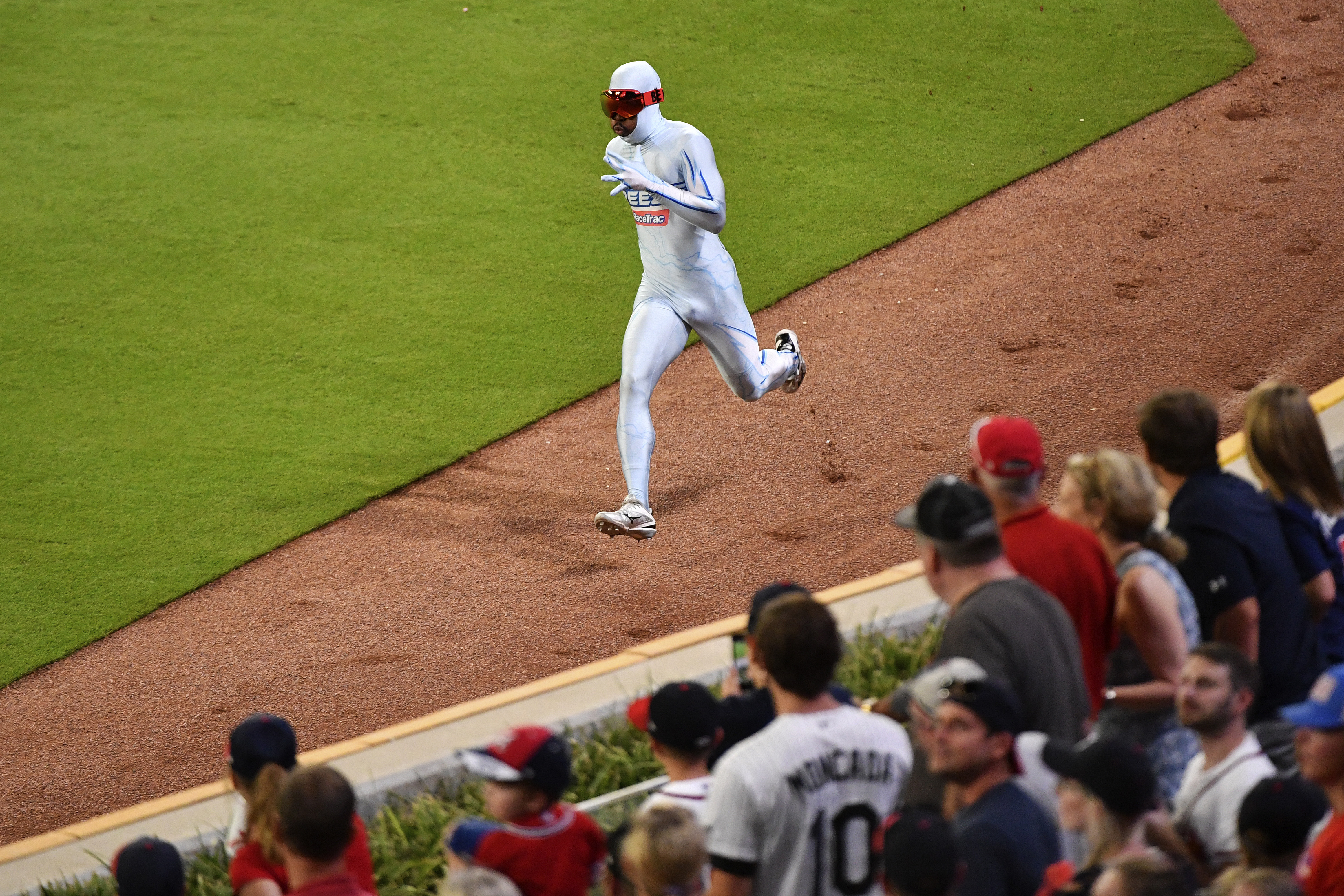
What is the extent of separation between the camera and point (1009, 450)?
11.9 feet

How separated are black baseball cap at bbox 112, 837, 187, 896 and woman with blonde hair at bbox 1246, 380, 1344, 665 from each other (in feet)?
9.89

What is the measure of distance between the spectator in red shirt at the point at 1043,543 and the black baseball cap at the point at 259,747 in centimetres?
189

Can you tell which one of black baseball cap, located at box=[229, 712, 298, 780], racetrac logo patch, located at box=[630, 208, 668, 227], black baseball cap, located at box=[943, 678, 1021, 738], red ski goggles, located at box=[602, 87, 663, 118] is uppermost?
red ski goggles, located at box=[602, 87, 663, 118]

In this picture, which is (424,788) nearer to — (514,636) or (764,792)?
(514,636)

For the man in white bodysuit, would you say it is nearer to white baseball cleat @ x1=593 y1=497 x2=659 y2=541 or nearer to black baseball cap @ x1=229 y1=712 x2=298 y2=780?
white baseball cleat @ x1=593 y1=497 x2=659 y2=541

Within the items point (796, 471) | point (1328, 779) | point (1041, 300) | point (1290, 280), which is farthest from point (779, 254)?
point (1328, 779)

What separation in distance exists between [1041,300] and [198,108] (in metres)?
7.20

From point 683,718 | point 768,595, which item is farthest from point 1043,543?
point 683,718

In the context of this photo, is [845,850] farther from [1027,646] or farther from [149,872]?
[149,872]

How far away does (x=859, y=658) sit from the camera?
209 inches

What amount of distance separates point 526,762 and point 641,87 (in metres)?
4.68

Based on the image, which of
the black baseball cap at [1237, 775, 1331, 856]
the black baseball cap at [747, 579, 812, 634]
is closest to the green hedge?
the black baseball cap at [747, 579, 812, 634]

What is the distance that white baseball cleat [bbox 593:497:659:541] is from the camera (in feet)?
22.8

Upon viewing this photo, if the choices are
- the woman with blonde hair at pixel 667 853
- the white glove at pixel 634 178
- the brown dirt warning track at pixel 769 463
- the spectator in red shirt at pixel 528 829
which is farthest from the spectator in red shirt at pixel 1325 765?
the white glove at pixel 634 178
